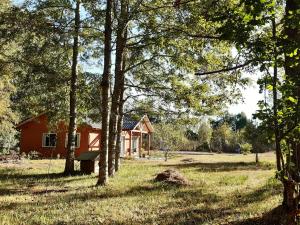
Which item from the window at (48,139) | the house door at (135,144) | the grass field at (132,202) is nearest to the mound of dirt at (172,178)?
the grass field at (132,202)

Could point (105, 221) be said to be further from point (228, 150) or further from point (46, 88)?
point (228, 150)

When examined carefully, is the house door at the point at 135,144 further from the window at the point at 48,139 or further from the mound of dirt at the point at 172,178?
the mound of dirt at the point at 172,178

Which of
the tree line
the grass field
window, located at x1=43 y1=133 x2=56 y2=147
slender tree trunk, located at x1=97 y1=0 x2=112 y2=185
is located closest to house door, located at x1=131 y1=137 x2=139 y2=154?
window, located at x1=43 y1=133 x2=56 y2=147

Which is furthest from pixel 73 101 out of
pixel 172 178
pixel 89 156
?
pixel 172 178

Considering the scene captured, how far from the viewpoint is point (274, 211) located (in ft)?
32.0

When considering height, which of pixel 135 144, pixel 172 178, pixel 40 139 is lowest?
pixel 172 178

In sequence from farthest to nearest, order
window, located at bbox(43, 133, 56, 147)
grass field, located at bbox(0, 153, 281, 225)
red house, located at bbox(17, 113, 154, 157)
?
1. window, located at bbox(43, 133, 56, 147)
2. red house, located at bbox(17, 113, 154, 157)
3. grass field, located at bbox(0, 153, 281, 225)

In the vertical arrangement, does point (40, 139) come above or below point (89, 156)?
above

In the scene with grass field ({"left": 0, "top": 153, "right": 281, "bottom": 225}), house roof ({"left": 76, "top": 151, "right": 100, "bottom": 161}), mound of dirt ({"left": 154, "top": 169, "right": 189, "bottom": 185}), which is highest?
house roof ({"left": 76, "top": 151, "right": 100, "bottom": 161})

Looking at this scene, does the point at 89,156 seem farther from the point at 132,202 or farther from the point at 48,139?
the point at 48,139

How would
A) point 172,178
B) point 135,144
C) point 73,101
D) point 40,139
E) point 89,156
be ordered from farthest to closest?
point 135,144 < point 40,139 < point 89,156 < point 73,101 < point 172,178

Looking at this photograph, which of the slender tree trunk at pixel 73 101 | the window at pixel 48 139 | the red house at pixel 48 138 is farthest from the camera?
the window at pixel 48 139

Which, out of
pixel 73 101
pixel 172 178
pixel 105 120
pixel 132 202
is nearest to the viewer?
pixel 132 202

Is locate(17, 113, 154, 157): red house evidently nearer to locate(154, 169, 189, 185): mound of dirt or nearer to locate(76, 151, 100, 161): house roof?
locate(76, 151, 100, 161): house roof
